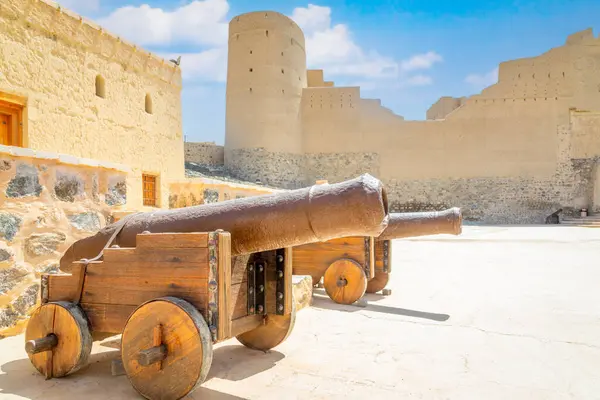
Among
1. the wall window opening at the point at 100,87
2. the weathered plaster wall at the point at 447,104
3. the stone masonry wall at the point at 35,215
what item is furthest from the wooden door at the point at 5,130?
the weathered plaster wall at the point at 447,104

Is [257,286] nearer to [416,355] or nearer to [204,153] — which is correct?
[416,355]

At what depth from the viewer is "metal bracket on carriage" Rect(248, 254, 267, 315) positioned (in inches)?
106

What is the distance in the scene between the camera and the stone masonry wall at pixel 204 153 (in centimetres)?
2403

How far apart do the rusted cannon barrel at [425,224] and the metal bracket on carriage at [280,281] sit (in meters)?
2.63

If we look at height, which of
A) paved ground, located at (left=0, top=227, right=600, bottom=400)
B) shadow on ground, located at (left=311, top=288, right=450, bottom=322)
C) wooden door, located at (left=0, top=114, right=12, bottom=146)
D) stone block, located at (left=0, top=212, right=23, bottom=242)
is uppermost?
wooden door, located at (left=0, top=114, right=12, bottom=146)

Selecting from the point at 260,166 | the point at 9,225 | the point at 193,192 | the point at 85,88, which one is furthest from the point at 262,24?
the point at 9,225

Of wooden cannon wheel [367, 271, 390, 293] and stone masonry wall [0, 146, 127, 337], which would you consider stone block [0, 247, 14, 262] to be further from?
wooden cannon wheel [367, 271, 390, 293]

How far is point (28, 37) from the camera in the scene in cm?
776

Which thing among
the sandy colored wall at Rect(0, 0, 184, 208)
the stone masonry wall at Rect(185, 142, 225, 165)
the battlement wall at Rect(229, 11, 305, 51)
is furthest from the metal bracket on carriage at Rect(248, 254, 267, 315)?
the battlement wall at Rect(229, 11, 305, 51)

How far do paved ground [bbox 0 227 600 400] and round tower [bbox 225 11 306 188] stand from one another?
62.4 feet

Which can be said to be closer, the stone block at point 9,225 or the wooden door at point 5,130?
the stone block at point 9,225

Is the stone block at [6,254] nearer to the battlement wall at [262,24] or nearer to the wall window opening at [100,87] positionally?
the wall window opening at [100,87]

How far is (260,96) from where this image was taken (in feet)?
78.7

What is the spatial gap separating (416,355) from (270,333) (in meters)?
0.93
